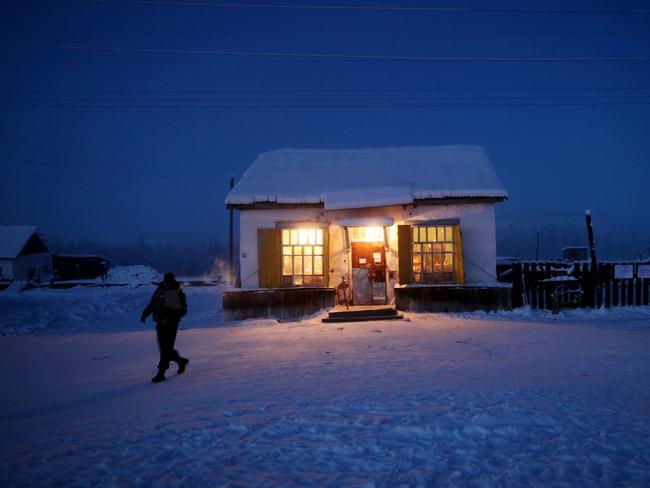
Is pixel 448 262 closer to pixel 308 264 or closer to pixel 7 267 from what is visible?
pixel 308 264

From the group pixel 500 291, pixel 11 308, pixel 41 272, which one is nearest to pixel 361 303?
pixel 500 291

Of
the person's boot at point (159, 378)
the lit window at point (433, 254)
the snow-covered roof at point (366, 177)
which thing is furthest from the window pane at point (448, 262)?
the person's boot at point (159, 378)

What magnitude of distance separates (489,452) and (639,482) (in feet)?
3.26

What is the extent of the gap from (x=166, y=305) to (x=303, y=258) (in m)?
7.50

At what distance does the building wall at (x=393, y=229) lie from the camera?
1390 cm

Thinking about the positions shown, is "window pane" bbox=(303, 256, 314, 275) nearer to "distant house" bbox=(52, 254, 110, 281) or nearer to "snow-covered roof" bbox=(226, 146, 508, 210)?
"snow-covered roof" bbox=(226, 146, 508, 210)

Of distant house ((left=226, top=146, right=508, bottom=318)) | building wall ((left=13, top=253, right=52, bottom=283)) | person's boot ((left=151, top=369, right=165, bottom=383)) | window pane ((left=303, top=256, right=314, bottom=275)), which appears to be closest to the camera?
person's boot ((left=151, top=369, right=165, bottom=383))

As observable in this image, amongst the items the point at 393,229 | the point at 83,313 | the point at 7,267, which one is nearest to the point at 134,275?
the point at 7,267

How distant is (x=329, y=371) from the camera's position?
631 centimetres

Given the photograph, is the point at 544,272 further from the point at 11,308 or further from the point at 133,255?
the point at 133,255

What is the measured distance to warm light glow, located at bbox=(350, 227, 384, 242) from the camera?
14.3 metres

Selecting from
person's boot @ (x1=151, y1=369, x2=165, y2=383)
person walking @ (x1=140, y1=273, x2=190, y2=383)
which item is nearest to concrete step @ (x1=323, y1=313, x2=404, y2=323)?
person walking @ (x1=140, y1=273, x2=190, y2=383)

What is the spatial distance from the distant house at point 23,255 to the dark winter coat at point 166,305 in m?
39.8

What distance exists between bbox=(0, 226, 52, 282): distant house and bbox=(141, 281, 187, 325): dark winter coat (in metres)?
39.8
